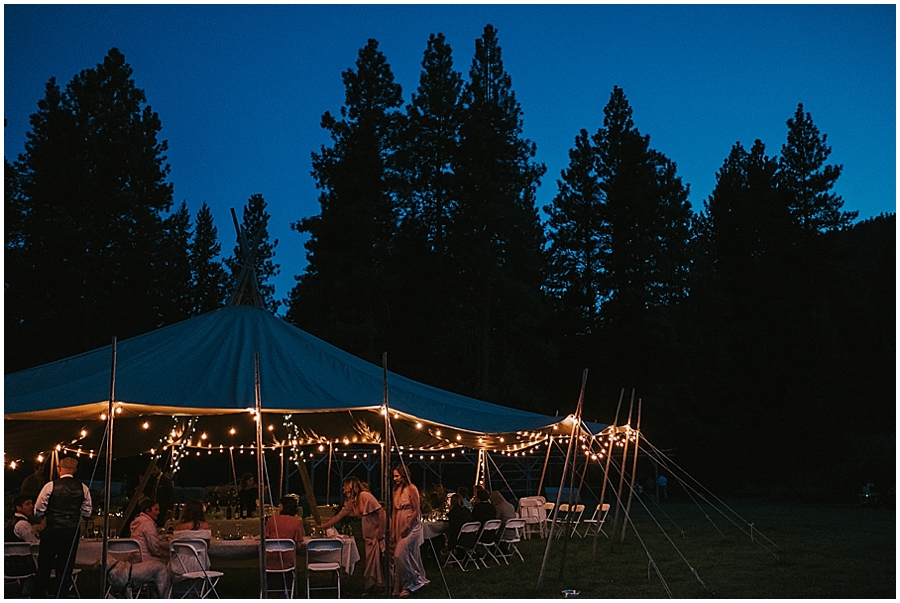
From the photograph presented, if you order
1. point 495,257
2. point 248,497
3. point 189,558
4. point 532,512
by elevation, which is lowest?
point 189,558

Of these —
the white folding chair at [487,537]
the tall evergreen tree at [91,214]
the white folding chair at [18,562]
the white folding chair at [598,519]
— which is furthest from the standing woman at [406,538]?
the tall evergreen tree at [91,214]

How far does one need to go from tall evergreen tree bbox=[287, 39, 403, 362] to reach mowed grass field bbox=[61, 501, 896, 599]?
1302 centimetres

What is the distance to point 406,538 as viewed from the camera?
8805mm

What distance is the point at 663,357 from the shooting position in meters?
29.3

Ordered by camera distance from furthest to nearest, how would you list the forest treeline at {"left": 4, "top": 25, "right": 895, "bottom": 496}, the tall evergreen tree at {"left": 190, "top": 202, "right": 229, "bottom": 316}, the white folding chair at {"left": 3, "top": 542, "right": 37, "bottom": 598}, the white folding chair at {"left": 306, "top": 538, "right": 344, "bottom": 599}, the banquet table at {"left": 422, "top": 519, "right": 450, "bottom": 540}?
the tall evergreen tree at {"left": 190, "top": 202, "right": 229, "bottom": 316}, the forest treeline at {"left": 4, "top": 25, "right": 895, "bottom": 496}, the banquet table at {"left": 422, "top": 519, "right": 450, "bottom": 540}, the white folding chair at {"left": 306, "top": 538, "right": 344, "bottom": 599}, the white folding chair at {"left": 3, "top": 542, "right": 37, "bottom": 598}

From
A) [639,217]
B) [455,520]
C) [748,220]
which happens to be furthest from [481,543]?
[748,220]

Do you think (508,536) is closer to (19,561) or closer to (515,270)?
(19,561)

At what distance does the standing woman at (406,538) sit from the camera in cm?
872

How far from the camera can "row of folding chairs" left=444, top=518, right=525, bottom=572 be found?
34.7 ft

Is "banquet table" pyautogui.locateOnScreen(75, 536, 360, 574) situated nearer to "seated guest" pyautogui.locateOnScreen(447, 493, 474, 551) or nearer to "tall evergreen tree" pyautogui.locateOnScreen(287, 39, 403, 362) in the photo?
"seated guest" pyautogui.locateOnScreen(447, 493, 474, 551)

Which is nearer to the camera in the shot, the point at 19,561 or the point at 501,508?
the point at 19,561

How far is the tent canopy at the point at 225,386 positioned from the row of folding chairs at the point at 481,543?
1.12 metres

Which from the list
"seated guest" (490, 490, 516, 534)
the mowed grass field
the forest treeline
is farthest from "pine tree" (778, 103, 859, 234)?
"seated guest" (490, 490, 516, 534)

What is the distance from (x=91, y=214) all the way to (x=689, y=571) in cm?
2011
